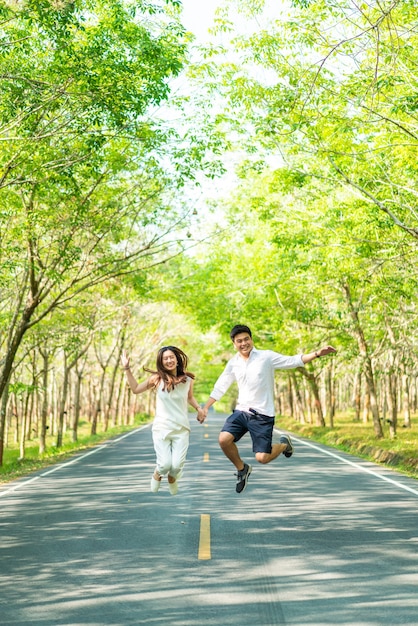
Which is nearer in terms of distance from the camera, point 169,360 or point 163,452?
point 169,360

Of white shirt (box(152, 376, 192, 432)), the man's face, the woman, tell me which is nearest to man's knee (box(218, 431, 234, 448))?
the woman

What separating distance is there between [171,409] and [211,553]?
1594 millimetres

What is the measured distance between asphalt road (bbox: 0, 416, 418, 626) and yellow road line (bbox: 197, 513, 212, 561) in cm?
2

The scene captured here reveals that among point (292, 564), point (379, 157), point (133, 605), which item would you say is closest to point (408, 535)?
point (292, 564)

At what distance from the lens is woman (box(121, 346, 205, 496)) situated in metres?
8.28

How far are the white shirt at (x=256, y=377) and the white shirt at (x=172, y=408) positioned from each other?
1.15ft

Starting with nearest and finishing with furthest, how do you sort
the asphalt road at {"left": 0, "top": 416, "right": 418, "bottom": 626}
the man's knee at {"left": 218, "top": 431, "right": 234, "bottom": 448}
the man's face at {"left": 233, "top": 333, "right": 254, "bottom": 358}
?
1. the asphalt road at {"left": 0, "top": 416, "right": 418, "bottom": 626}
2. the man's face at {"left": 233, "top": 333, "right": 254, "bottom": 358}
3. the man's knee at {"left": 218, "top": 431, "right": 234, "bottom": 448}

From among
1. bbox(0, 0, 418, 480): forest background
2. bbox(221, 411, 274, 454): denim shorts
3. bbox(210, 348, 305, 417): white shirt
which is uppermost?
bbox(0, 0, 418, 480): forest background

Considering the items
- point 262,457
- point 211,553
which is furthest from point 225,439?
point 211,553

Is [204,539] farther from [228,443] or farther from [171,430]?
[171,430]

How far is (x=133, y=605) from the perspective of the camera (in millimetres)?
5906

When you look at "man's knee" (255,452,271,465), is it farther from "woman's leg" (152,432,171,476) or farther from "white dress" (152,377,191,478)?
"woman's leg" (152,432,171,476)

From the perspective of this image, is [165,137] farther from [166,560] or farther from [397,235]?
[166,560]

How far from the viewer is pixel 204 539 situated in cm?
848
